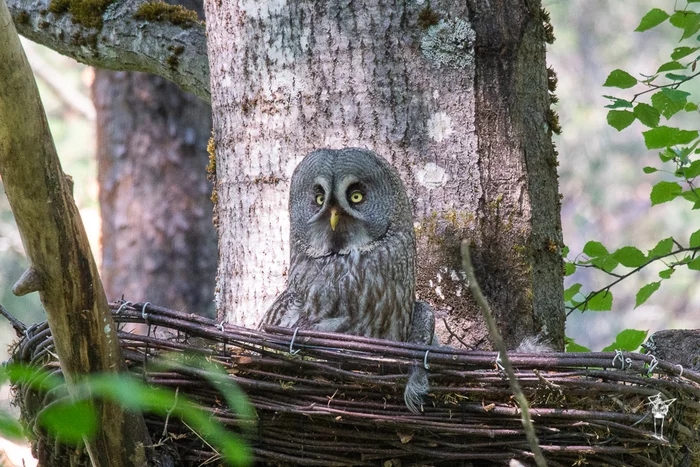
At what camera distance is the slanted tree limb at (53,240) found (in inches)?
72.3

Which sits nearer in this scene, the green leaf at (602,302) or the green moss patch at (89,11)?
the green leaf at (602,302)

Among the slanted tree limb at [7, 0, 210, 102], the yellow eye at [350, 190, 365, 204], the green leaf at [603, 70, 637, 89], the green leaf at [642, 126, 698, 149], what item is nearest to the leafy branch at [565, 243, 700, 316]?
the green leaf at [642, 126, 698, 149]

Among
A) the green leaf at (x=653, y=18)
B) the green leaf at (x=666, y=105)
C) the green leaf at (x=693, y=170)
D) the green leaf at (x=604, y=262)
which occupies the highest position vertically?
the green leaf at (x=653, y=18)

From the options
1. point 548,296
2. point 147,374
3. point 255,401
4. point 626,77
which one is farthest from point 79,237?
point 626,77

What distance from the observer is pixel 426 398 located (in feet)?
7.05

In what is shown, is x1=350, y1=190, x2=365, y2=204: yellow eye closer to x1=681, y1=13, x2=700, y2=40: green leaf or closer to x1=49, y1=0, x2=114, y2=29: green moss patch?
x1=681, y1=13, x2=700, y2=40: green leaf

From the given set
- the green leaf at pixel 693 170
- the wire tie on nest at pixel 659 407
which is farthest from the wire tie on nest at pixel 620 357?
the green leaf at pixel 693 170

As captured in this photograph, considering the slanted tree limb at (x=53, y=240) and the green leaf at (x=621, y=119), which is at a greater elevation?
the green leaf at (x=621, y=119)

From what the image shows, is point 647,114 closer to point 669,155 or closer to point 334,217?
point 669,155

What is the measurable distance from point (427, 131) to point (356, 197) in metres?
0.36

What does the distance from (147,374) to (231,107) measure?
1.40 metres

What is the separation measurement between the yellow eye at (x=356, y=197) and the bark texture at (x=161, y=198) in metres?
3.67

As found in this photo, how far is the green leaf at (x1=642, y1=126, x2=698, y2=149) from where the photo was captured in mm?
3150

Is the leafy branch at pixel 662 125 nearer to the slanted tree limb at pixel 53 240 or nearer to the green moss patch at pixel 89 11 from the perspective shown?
the slanted tree limb at pixel 53 240
